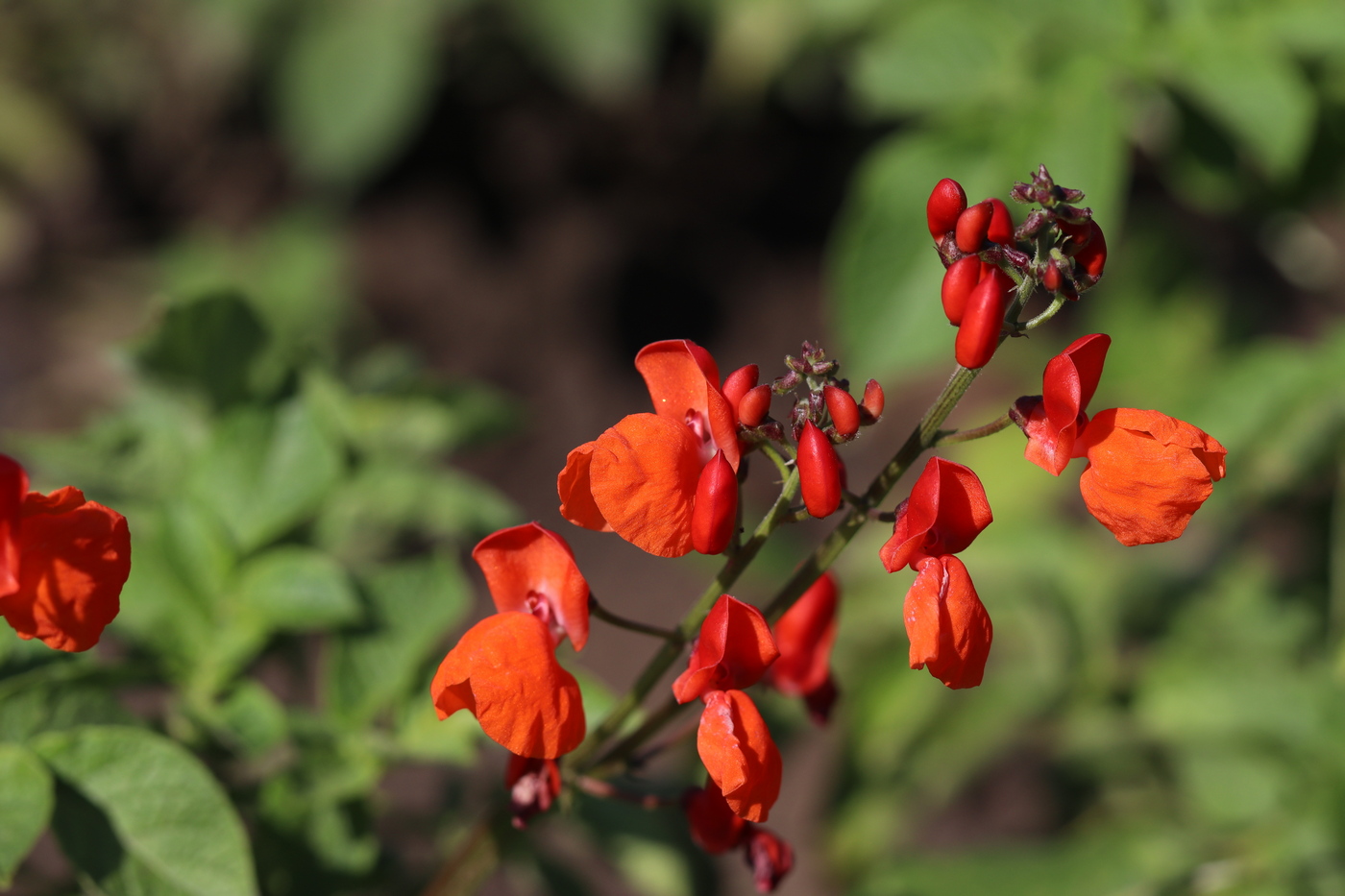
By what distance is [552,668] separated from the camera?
36.5 inches

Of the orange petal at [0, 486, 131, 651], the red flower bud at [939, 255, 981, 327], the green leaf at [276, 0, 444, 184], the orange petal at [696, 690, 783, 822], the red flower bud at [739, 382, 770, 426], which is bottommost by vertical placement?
the orange petal at [0, 486, 131, 651]

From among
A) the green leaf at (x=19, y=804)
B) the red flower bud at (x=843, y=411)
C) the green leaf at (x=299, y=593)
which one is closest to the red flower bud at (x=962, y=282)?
the red flower bud at (x=843, y=411)

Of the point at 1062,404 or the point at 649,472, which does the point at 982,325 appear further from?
the point at 649,472

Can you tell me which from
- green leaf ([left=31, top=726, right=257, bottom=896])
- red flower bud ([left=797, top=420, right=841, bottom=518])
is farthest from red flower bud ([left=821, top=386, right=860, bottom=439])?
green leaf ([left=31, top=726, right=257, bottom=896])

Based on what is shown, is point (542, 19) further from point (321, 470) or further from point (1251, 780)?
point (1251, 780)

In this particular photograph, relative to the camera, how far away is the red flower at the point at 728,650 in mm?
893

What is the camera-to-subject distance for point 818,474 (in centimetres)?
86

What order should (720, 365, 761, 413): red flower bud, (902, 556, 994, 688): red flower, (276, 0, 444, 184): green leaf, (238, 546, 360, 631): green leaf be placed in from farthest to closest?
(276, 0, 444, 184): green leaf < (238, 546, 360, 631): green leaf < (720, 365, 761, 413): red flower bud < (902, 556, 994, 688): red flower

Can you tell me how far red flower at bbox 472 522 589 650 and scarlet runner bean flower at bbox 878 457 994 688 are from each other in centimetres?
30

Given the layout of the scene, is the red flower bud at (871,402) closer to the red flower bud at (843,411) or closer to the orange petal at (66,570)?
the red flower bud at (843,411)

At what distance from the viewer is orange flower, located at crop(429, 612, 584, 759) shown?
0.89 metres

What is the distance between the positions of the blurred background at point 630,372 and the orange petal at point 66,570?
0.32 meters

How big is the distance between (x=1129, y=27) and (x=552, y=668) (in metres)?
1.64

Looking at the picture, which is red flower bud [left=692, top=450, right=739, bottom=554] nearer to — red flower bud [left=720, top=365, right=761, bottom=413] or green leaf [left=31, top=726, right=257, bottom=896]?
red flower bud [left=720, top=365, right=761, bottom=413]
